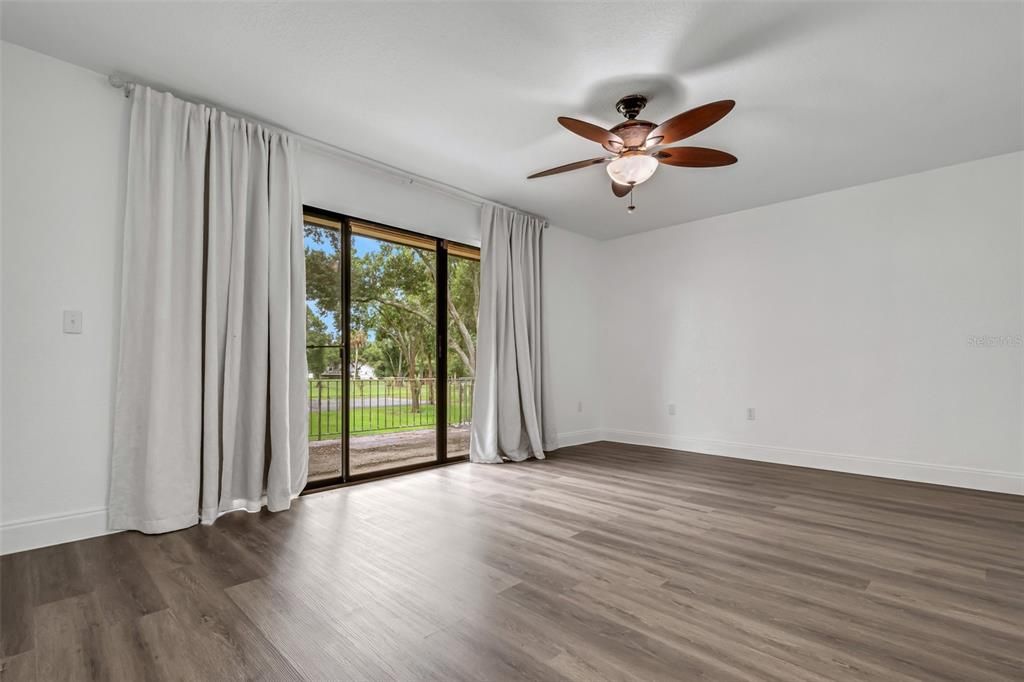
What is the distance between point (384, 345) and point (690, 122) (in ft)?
12.2

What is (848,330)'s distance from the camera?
4.41 meters

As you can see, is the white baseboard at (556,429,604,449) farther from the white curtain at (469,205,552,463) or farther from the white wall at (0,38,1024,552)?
the white curtain at (469,205,552,463)

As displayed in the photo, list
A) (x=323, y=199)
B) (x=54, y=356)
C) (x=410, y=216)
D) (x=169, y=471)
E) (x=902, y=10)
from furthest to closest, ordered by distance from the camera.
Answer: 1. (x=410, y=216)
2. (x=323, y=199)
3. (x=169, y=471)
4. (x=54, y=356)
5. (x=902, y=10)

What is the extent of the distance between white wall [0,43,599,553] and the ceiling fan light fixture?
298 cm

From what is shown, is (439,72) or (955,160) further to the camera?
(955,160)

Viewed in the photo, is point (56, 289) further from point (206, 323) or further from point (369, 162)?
point (369, 162)

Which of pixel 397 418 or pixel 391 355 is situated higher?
pixel 391 355

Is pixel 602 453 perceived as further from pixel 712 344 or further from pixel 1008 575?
pixel 1008 575

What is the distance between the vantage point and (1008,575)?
2.17m

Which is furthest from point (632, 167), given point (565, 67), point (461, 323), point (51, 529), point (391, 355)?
point (51, 529)

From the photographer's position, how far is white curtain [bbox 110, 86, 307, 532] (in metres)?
2.68

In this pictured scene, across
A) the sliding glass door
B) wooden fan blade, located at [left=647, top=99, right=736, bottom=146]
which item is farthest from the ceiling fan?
the sliding glass door

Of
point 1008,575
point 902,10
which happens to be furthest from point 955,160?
point 1008,575

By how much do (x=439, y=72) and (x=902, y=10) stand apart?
2.26m
